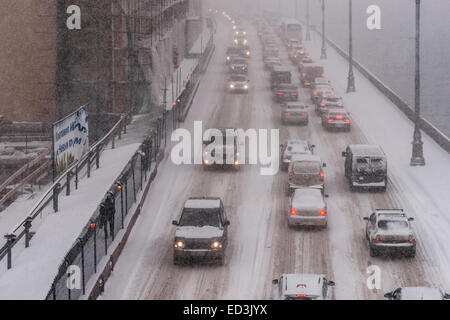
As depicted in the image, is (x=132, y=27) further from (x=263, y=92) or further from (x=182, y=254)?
(x=182, y=254)

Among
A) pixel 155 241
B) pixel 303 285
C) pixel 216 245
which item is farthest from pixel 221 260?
pixel 303 285

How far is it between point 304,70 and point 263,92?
6595 mm

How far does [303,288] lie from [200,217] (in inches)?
314

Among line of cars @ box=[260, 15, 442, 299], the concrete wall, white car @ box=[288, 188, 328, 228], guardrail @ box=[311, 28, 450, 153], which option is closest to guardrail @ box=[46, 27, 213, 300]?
line of cars @ box=[260, 15, 442, 299]

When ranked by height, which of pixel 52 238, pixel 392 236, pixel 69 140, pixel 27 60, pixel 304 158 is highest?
pixel 27 60

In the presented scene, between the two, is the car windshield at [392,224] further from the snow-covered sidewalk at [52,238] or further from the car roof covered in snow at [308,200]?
the snow-covered sidewalk at [52,238]

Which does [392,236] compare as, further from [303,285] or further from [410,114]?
[410,114]

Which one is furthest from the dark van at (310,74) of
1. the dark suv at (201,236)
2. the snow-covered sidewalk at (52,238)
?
the dark suv at (201,236)

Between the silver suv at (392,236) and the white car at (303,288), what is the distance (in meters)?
6.63

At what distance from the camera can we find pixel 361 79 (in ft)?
245

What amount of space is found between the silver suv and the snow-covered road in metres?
0.45

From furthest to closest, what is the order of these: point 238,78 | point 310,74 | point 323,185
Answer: point 310,74
point 238,78
point 323,185

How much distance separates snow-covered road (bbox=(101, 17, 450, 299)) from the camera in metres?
25.5

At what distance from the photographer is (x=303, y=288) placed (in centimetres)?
2028
